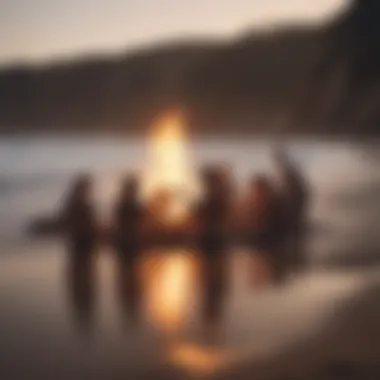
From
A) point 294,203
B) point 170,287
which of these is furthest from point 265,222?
point 170,287

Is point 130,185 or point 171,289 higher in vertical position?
point 130,185

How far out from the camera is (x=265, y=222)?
0.98m

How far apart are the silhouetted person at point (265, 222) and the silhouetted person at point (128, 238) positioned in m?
0.15

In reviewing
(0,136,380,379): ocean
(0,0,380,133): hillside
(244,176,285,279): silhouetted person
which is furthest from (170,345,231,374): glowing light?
(0,0,380,133): hillside

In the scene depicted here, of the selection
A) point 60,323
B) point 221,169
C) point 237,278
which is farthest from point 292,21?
point 60,323

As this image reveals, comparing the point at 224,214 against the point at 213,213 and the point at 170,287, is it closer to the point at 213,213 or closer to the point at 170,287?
the point at 213,213

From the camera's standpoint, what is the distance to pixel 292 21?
977 millimetres

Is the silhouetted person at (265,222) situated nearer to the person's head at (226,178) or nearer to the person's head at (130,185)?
the person's head at (226,178)

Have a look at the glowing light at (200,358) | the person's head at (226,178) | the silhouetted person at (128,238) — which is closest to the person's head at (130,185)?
the silhouetted person at (128,238)

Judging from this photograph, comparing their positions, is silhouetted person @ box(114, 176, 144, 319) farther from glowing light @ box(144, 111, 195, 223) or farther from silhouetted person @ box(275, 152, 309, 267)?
silhouetted person @ box(275, 152, 309, 267)

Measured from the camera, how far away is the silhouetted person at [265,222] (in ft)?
3.20

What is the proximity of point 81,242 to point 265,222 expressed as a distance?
0.25 metres

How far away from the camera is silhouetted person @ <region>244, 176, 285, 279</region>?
3.20 ft

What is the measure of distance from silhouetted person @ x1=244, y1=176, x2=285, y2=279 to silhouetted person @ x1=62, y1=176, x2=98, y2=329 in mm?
209
